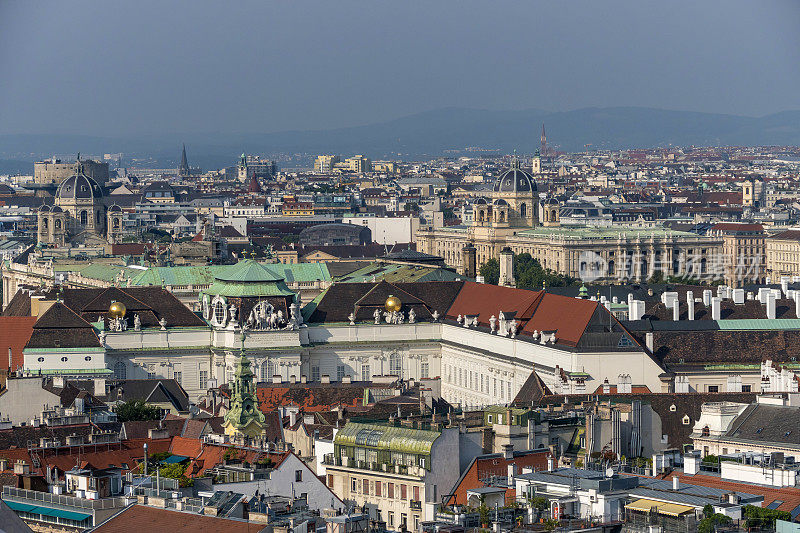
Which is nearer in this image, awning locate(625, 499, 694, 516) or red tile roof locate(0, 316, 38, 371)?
awning locate(625, 499, 694, 516)

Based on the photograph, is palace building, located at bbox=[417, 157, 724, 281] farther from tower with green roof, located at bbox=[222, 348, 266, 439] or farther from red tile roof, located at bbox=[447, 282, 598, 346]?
tower with green roof, located at bbox=[222, 348, 266, 439]

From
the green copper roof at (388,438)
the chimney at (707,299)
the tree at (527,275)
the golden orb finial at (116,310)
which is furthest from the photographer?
the tree at (527,275)

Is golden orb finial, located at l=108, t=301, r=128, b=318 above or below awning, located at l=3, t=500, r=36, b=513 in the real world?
above

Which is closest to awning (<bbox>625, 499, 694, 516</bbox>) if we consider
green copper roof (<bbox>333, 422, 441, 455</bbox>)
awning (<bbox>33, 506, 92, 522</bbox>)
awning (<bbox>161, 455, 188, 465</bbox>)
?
awning (<bbox>33, 506, 92, 522</bbox>)

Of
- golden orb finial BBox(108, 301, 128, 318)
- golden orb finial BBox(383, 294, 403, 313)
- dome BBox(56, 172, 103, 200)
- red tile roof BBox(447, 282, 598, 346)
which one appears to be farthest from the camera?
dome BBox(56, 172, 103, 200)

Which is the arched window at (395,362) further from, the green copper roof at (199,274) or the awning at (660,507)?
the awning at (660,507)

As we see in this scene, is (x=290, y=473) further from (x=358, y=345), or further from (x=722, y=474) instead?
(x=358, y=345)

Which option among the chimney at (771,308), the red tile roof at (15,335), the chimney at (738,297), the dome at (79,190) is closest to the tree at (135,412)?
the red tile roof at (15,335)

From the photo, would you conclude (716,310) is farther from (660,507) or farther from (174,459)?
(660,507)
